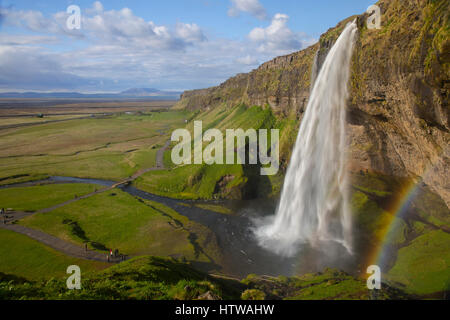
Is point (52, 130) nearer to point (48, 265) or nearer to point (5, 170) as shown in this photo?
point (5, 170)

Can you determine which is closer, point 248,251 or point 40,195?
point 248,251

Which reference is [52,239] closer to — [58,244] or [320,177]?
[58,244]

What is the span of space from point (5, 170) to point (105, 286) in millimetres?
75185

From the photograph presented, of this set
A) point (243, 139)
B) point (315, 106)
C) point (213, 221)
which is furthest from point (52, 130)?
point (315, 106)

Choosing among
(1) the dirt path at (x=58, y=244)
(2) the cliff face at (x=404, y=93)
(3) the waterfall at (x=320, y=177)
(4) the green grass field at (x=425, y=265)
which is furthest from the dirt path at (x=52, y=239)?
(2) the cliff face at (x=404, y=93)

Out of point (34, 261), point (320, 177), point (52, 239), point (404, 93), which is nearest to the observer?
point (404, 93)

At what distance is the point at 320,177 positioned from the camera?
128 feet

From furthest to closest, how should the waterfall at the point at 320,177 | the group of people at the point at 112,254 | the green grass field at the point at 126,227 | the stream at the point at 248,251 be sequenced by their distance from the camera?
the green grass field at the point at 126,227, the waterfall at the point at 320,177, the group of people at the point at 112,254, the stream at the point at 248,251

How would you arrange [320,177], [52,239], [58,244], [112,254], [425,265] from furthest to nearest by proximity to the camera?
[320,177] < [52,239] < [58,244] < [112,254] < [425,265]

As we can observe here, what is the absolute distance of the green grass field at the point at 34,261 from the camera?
1075 inches

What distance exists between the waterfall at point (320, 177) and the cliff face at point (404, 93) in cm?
242

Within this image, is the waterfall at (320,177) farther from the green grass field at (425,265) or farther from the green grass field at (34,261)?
the green grass field at (34,261)

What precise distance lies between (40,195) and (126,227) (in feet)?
85.4

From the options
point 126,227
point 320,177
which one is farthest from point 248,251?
point 126,227
